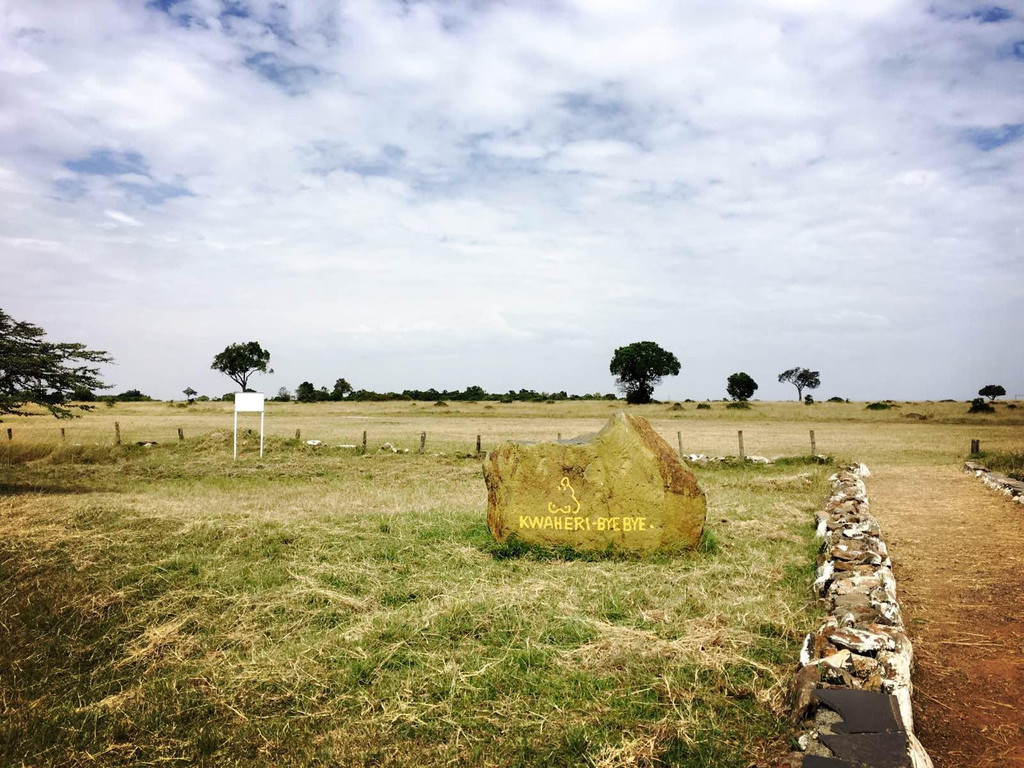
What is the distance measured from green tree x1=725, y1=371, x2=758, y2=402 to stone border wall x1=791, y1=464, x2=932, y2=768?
94.2 meters

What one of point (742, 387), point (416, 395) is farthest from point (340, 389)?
point (742, 387)

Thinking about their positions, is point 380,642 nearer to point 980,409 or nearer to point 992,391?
point 980,409

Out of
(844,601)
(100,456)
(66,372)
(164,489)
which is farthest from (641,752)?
(100,456)

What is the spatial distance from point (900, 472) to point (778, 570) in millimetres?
15478

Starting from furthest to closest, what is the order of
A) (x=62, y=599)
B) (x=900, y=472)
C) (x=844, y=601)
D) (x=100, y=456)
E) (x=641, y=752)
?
(x=100, y=456), (x=900, y=472), (x=62, y=599), (x=844, y=601), (x=641, y=752)

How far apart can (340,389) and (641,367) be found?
41.4m

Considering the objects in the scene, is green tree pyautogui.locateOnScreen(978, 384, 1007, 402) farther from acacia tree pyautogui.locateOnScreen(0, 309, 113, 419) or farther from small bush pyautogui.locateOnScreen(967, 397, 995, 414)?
acacia tree pyautogui.locateOnScreen(0, 309, 113, 419)

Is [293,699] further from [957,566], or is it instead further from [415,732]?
[957,566]

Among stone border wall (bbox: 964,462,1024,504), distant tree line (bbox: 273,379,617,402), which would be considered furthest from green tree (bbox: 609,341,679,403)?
stone border wall (bbox: 964,462,1024,504)

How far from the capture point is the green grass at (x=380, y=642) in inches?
199

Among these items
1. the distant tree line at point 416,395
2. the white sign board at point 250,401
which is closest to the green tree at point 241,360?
the distant tree line at point 416,395

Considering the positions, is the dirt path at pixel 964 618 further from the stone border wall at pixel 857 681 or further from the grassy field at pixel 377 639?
the grassy field at pixel 377 639

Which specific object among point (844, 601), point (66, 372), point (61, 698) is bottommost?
point (61, 698)

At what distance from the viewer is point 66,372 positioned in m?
17.5
